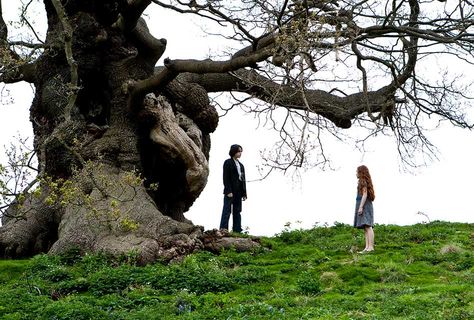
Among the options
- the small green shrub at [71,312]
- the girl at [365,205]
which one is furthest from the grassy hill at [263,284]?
the girl at [365,205]

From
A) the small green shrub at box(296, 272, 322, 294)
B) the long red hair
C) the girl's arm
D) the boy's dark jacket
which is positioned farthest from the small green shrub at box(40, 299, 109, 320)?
the boy's dark jacket

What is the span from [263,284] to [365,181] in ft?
13.0

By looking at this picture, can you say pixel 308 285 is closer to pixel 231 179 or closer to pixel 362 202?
pixel 362 202

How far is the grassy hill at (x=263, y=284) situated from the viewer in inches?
405

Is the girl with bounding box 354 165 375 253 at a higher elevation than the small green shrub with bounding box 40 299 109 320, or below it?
higher

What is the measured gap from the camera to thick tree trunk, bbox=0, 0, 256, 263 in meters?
16.9

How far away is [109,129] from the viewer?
703 inches

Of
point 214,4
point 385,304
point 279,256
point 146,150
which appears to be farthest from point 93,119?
point 385,304

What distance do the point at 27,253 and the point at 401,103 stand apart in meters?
9.92

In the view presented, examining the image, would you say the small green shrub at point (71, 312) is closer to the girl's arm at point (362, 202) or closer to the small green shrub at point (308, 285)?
the small green shrub at point (308, 285)

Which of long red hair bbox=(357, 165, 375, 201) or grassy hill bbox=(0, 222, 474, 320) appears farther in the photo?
long red hair bbox=(357, 165, 375, 201)

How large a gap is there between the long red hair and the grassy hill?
1178 millimetres

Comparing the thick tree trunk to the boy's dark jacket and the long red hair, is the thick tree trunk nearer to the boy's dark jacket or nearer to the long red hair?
the boy's dark jacket

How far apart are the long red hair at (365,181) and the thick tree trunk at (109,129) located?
4.15 m
